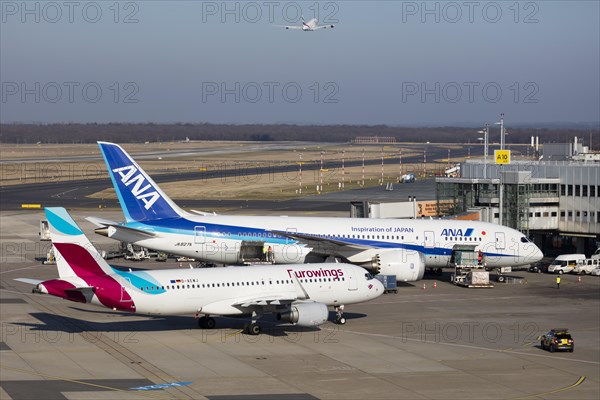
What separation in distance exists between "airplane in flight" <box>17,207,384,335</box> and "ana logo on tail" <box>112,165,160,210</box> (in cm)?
1852

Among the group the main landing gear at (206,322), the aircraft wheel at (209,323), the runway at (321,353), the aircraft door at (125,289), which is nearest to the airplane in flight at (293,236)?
the runway at (321,353)

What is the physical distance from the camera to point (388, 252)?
248 feet

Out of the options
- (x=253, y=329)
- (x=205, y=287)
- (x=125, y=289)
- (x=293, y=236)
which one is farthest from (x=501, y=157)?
(x=125, y=289)

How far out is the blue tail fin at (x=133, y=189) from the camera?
76.2 m

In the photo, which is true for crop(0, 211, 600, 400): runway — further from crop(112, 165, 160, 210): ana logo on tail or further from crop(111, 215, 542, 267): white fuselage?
crop(112, 165, 160, 210): ana logo on tail

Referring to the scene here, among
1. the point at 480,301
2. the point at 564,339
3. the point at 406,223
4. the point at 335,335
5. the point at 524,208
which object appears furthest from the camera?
the point at 524,208

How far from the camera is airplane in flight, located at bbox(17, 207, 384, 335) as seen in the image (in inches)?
2112

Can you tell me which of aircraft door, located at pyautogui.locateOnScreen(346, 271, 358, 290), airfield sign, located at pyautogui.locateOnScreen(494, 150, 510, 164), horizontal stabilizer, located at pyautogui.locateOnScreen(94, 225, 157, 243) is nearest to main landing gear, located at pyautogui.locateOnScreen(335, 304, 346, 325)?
aircraft door, located at pyautogui.locateOnScreen(346, 271, 358, 290)

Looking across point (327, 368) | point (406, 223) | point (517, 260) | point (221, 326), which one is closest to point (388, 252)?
point (406, 223)

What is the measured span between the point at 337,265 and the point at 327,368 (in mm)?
13442

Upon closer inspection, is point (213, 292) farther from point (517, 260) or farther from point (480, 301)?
point (517, 260)

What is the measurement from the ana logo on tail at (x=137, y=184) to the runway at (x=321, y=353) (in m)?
10.9

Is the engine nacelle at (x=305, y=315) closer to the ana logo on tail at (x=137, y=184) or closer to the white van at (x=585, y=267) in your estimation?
the ana logo on tail at (x=137, y=184)

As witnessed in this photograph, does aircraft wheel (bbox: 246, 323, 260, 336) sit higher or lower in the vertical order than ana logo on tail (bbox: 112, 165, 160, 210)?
lower
